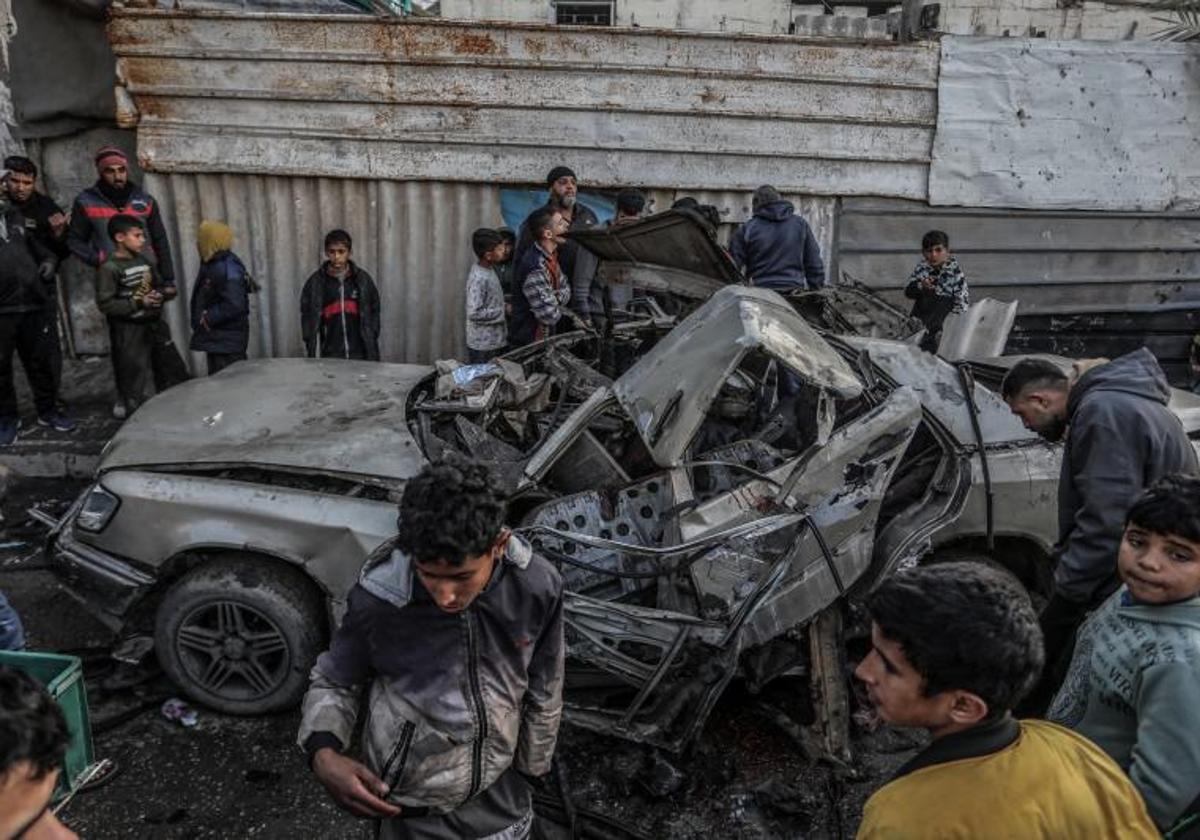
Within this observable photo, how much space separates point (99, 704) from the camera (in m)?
3.78

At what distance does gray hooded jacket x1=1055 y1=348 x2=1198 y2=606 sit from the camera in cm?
288

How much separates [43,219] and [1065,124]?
759 centimetres

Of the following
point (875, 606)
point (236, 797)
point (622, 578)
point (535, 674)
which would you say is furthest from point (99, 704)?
point (875, 606)

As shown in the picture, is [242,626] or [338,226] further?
[338,226]

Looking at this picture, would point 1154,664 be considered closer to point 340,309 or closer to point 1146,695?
point 1146,695

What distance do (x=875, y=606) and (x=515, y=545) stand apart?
0.81 meters

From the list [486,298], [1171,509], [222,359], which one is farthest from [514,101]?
[1171,509]

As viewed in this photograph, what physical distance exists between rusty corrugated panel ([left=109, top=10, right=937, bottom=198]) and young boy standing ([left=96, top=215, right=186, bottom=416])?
106cm

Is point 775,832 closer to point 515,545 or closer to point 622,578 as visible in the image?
point 622,578

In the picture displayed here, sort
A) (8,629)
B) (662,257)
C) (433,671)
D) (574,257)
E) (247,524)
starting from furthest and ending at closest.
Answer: (574,257) < (662,257) < (247,524) < (8,629) < (433,671)

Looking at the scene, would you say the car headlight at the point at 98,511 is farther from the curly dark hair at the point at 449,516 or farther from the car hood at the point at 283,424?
the curly dark hair at the point at 449,516

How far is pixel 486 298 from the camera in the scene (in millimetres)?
6234

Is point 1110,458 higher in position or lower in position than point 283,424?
higher

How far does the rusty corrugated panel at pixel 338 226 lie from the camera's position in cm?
694
